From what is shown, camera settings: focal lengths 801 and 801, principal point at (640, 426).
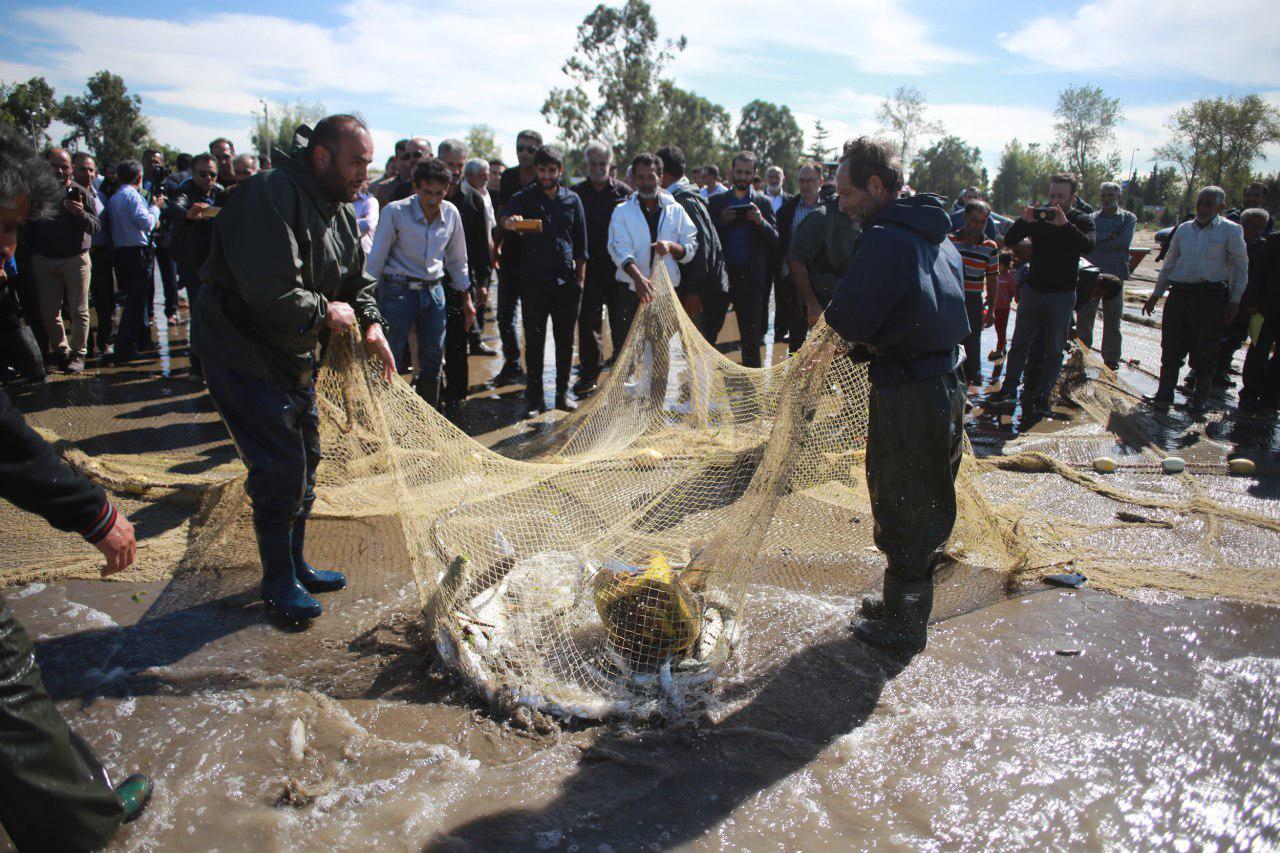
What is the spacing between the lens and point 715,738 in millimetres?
2863

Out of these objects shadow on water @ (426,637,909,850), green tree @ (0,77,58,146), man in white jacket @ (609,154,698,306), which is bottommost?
shadow on water @ (426,637,909,850)

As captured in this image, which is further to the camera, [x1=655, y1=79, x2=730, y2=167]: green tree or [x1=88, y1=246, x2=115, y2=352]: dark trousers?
[x1=655, y1=79, x2=730, y2=167]: green tree

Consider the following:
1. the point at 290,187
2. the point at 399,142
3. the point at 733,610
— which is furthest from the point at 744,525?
the point at 399,142

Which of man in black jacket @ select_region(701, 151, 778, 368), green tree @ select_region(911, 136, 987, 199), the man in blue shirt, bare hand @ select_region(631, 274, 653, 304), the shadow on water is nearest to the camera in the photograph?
the shadow on water

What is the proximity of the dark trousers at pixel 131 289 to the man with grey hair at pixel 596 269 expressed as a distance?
4.57 metres

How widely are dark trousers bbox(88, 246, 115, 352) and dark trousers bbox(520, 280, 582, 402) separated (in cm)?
493

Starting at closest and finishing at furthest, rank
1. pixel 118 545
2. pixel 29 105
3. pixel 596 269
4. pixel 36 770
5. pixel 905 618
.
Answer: pixel 36 770, pixel 118 545, pixel 905 618, pixel 596 269, pixel 29 105

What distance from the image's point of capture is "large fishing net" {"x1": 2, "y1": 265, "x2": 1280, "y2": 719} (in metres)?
3.17

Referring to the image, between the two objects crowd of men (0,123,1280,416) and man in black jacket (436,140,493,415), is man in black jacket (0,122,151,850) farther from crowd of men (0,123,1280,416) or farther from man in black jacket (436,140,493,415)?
man in black jacket (436,140,493,415)

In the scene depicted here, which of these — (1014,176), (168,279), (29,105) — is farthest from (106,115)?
(1014,176)

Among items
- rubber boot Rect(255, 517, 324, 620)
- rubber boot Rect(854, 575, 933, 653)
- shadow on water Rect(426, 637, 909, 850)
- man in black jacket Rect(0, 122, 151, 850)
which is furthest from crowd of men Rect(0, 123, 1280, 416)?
man in black jacket Rect(0, 122, 151, 850)

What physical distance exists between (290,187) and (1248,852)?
13.1 ft

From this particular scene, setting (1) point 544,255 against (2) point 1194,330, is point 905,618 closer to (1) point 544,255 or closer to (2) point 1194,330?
(1) point 544,255

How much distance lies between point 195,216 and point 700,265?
13.6ft
